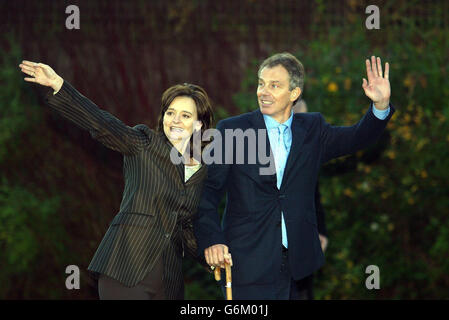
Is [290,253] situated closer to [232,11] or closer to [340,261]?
[340,261]

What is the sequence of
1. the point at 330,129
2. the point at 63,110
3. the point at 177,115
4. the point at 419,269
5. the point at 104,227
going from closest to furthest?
the point at 63,110 → the point at 177,115 → the point at 330,129 → the point at 419,269 → the point at 104,227

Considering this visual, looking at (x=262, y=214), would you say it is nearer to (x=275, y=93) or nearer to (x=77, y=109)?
(x=275, y=93)

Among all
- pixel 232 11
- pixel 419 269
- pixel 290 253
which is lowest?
pixel 419 269

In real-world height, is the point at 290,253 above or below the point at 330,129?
below

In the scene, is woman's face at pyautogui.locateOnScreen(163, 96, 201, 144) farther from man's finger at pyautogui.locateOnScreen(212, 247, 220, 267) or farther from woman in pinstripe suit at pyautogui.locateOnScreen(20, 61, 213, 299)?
man's finger at pyautogui.locateOnScreen(212, 247, 220, 267)

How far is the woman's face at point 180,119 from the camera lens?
396 cm

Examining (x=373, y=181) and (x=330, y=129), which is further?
(x=373, y=181)

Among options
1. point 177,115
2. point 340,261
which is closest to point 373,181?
point 340,261

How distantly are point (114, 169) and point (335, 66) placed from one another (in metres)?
2.58

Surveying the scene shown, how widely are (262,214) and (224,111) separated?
11.4 ft

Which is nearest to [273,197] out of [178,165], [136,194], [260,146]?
[260,146]

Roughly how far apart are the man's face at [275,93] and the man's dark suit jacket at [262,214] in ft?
0.32

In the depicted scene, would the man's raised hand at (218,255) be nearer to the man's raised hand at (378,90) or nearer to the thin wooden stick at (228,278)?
the thin wooden stick at (228,278)

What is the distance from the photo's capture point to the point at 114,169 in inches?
311
